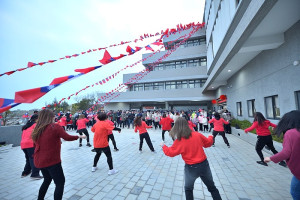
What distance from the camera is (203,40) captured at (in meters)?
25.2

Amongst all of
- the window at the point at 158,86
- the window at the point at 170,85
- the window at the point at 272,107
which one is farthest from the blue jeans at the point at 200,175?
the window at the point at 158,86

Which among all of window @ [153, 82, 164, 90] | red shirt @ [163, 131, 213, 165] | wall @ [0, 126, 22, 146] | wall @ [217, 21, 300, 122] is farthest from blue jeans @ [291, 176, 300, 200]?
window @ [153, 82, 164, 90]

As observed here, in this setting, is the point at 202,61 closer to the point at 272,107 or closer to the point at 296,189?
the point at 272,107

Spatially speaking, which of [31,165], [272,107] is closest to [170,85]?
[272,107]

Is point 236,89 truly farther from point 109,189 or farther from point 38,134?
point 38,134

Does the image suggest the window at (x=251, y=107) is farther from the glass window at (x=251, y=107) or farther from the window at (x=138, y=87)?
the window at (x=138, y=87)

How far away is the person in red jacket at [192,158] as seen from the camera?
2254mm

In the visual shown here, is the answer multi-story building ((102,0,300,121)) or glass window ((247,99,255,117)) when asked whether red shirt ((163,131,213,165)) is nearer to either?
multi-story building ((102,0,300,121))

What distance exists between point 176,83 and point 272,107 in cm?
1838

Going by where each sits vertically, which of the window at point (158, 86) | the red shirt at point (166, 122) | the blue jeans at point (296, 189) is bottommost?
the blue jeans at point (296, 189)

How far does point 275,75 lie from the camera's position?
6.13 metres

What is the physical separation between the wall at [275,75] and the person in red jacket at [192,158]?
5.33 meters

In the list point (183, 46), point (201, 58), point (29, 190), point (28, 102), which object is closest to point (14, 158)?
point (29, 190)

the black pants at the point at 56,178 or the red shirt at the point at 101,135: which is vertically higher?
the red shirt at the point at 101,135
